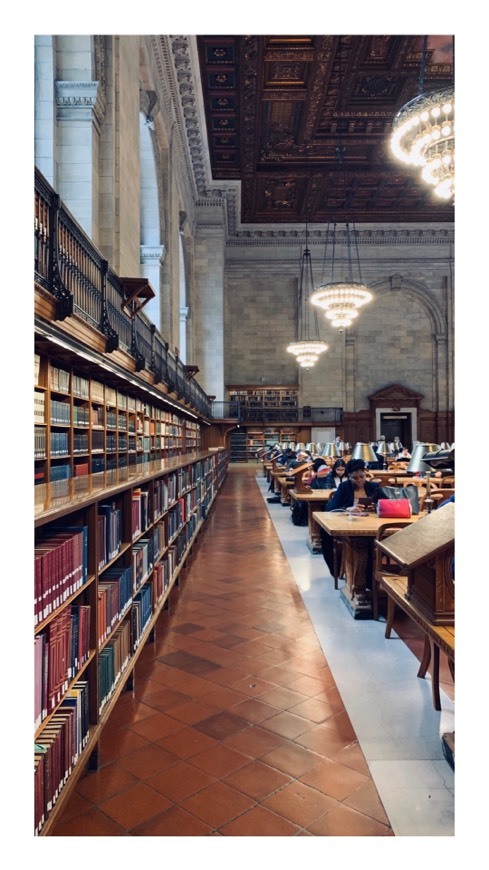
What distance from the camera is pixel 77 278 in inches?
209

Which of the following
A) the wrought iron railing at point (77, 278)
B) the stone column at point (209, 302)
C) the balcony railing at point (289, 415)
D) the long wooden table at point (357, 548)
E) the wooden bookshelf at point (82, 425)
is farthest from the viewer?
the balcony railing at point (289, 415)

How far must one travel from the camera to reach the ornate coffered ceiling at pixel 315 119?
1318 cm

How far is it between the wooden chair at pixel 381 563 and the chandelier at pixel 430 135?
14.8 feet

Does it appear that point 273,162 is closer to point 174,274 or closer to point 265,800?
point 174,274

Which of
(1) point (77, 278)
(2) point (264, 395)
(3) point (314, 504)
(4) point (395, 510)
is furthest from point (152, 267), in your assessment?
(2) point (264, 395)

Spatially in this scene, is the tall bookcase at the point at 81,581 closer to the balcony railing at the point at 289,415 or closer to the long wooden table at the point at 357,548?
the long wooden table at the point at 357,548

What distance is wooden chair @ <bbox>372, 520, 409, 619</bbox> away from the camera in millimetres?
3699

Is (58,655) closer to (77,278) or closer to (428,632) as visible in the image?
(428,632)

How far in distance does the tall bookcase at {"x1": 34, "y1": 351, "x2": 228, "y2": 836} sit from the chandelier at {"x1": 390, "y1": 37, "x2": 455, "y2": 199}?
4.76m

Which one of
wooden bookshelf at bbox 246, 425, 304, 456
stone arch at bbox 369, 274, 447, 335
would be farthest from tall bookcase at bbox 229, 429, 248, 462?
stone arch at bbox 369, 274, 447, 335

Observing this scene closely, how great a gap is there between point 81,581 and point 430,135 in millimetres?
6435

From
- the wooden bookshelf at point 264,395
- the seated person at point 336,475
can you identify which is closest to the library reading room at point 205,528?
the seated person at point 336,475
